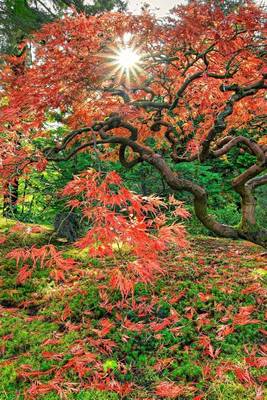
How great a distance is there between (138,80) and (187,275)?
2.49 m

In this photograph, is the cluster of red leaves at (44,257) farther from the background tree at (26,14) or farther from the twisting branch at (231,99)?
the background tree at (26,14)

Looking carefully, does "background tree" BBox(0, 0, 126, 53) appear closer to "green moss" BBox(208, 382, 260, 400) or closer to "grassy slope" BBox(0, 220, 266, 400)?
"grassy slope" BBox(0, 220, 266, 400)

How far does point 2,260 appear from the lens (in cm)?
448

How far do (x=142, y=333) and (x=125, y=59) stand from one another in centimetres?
296

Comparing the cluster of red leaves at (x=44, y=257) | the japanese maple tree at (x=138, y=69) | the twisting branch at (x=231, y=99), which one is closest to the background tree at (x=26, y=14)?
the japanese maple tree at (x=138, y=69)

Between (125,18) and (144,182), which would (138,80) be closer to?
(125,18)

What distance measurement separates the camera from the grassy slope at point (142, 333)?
8.11 ft

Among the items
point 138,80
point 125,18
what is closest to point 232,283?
point 138,80

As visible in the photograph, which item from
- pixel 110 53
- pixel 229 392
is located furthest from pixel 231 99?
pixel 229 392

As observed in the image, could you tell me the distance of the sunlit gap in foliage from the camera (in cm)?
384

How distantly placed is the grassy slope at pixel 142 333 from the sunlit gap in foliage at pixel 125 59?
2.33 meters

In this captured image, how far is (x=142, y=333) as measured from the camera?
3.02 m

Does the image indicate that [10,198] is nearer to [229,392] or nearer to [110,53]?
[110,53]

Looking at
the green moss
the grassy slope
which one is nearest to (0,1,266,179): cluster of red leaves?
the grassy slope
